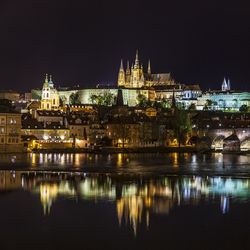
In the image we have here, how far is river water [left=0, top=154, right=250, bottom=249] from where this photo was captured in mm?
13508

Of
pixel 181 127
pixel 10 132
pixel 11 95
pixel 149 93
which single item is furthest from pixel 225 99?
pixel 10 132

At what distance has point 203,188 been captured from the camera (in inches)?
858

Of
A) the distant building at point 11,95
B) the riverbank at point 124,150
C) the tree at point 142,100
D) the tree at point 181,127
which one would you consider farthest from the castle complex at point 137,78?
the riverbank at point 124,150

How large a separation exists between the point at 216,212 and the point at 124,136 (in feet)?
142

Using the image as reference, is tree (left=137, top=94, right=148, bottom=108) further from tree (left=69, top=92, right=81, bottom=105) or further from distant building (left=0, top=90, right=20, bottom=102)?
distant building (left=0, top=90, right=20, bottom=102)

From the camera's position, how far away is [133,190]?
69.6 ft

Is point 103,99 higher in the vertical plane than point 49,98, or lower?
higher

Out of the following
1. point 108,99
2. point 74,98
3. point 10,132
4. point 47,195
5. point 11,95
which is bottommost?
point 47,195

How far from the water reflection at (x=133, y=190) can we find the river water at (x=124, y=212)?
0.02 meters

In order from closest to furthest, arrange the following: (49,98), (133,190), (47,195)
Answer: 1. (47,195)
2. (133,190)
3. (49,98)

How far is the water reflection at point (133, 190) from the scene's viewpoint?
17266 mm

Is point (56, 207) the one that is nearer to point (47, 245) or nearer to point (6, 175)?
point (47, 245)

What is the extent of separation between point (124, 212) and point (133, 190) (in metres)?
4.62

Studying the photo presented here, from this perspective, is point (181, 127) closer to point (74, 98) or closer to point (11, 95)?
point (74, 98)
